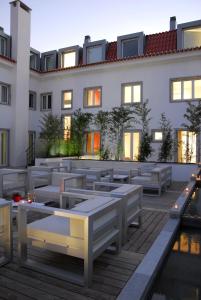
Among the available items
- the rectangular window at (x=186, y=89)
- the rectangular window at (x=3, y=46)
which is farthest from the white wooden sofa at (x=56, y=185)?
the rectangular window at (x=3, y=46)

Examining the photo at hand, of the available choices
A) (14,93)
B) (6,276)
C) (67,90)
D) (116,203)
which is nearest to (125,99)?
(67,90)

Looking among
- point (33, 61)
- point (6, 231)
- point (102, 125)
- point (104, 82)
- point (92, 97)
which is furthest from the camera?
point (33, 61)

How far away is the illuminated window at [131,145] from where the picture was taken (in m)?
15.1

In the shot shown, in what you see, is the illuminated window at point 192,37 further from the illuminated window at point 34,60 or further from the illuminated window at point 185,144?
the illuminated window at point 34,60

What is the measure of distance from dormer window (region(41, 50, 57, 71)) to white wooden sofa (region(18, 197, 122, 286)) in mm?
16584

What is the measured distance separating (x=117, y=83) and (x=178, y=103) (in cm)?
370

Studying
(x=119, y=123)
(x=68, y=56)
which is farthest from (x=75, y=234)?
(x=68, y=56)

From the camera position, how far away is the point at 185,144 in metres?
14.0

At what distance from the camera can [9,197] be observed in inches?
281

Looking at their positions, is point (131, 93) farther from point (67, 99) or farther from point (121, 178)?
point (121, 178)

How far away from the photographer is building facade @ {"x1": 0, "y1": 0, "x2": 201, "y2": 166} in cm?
1403

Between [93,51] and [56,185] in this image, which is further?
[93,51]

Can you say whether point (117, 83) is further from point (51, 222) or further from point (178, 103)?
point (51, 222)

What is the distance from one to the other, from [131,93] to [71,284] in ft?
43.7
